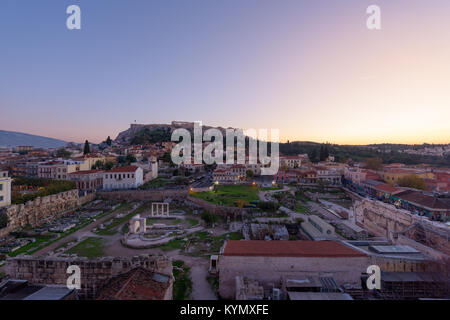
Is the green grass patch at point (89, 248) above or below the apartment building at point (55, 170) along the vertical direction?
below

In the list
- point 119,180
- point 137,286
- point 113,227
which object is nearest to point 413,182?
point 113,227

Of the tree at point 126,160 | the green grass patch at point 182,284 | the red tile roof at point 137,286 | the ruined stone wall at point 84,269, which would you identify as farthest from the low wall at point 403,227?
the tree at point 126,160

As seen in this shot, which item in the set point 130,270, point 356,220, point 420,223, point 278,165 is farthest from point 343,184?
point 130,270

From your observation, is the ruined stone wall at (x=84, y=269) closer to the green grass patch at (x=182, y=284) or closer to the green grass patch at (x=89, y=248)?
the green grass patch at (x=182, y=284)

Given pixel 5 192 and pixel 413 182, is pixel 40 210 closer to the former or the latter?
pixel 5 192

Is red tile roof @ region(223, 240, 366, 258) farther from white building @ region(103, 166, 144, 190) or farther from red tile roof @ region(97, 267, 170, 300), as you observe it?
white building @ region(103, 166, 144, 190)

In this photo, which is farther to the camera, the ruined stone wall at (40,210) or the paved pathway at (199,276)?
the ruined stone wall at (40,210)
